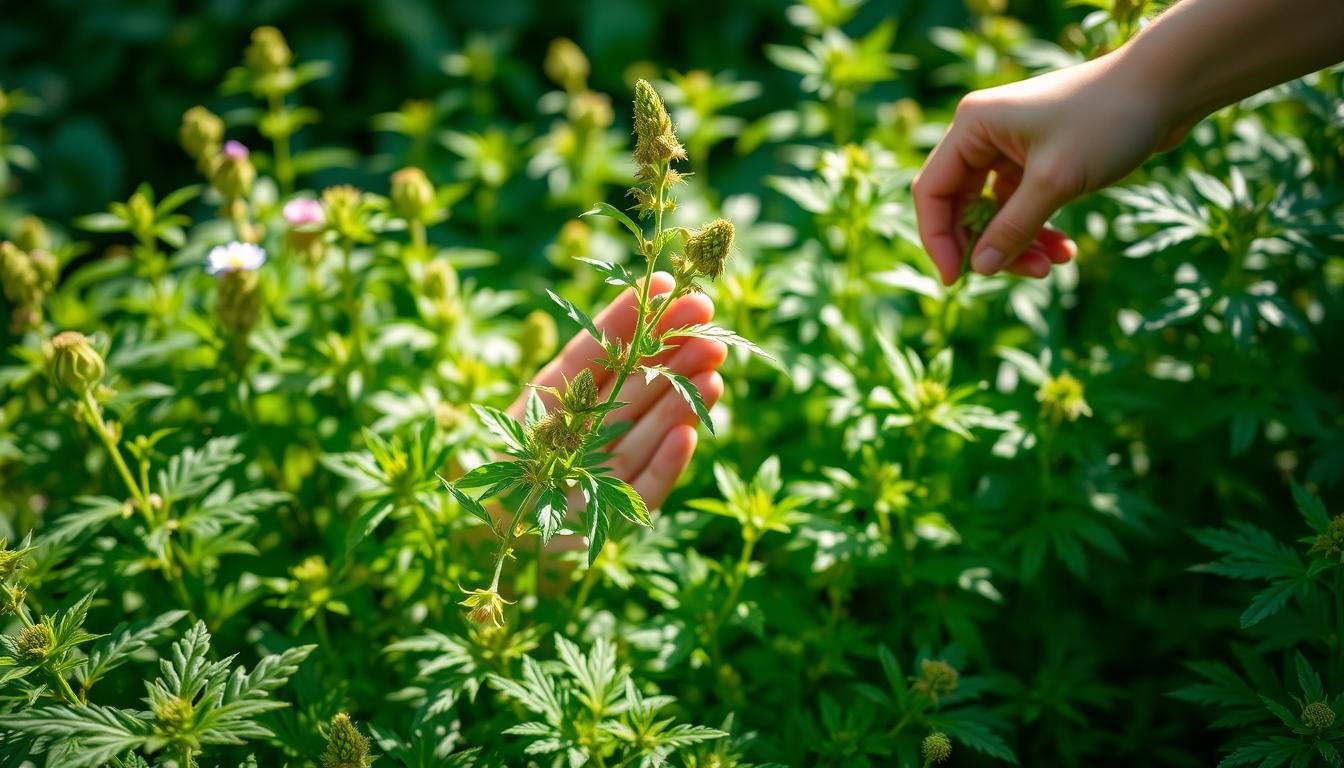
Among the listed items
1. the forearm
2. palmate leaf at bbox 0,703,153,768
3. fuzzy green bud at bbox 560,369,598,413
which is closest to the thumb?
the forearm

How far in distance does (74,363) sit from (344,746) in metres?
0.84

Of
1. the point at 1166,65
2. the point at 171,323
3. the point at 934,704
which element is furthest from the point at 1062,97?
the point at 171,323

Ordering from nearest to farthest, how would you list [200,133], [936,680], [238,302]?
1. [936,680]
2. [238,302]
3. [200,133]

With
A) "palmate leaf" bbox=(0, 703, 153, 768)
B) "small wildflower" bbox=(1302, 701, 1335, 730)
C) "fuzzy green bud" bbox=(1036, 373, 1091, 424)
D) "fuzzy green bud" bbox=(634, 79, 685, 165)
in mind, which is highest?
"fuzzy green bud" bbox=(634, 79, 685, 165)

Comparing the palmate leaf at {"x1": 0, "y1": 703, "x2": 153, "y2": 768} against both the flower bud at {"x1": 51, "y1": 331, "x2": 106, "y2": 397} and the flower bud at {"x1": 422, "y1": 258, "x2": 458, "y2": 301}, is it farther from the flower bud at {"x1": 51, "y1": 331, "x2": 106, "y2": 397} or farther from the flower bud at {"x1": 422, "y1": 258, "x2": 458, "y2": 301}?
the flower bud at {"x1": 422, "y1": 258, "x2": 458, "y2": 301}

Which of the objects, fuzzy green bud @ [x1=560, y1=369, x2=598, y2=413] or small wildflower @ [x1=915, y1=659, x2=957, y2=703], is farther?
small wildflower @ [x1=915, y1=659, x2=957, y2=703]

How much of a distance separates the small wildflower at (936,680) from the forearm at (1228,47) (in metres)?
0.99

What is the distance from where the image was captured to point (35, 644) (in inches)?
56.9

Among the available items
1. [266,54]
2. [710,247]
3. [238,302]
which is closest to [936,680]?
[710,247]

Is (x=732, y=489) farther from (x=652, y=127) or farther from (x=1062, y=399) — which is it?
(x=652, y=127)

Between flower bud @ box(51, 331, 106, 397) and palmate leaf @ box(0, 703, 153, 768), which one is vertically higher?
flower bud @ box(51, 331, 106, 397)

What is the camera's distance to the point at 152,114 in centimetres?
390

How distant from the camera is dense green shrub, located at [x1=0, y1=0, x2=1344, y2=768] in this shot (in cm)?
158

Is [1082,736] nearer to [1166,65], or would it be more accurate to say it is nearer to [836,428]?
[836,428]
